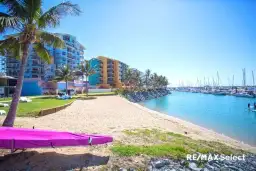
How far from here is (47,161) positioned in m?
5.84

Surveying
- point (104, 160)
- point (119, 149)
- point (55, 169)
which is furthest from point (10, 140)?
point (119, 149)

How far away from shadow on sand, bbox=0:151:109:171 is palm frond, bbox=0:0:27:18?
302 inches

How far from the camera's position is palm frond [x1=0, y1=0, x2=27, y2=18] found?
9828mm

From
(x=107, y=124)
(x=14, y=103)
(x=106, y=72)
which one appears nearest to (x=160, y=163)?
(x=107, y=124)

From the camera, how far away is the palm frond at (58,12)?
34.7 feet

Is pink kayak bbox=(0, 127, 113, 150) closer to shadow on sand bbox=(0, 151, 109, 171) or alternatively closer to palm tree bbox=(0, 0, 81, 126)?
shadow on sand bbox=(0, 151, 109, 171)

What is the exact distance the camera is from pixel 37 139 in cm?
545

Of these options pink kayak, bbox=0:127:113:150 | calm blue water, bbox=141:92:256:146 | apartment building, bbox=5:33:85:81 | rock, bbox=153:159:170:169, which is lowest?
calm blue water, bbox=141:92:256:146

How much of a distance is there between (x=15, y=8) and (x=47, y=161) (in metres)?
8.57

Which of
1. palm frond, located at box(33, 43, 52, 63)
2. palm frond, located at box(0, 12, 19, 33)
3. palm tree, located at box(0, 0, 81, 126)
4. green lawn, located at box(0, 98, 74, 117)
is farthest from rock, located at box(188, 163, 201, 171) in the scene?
green lawn, located at box(0, 98, 74, 117)

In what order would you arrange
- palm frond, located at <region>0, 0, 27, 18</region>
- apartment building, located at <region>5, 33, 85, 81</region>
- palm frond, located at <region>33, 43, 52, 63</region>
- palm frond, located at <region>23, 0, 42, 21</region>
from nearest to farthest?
palm frond, located at <region>0, 0, 27, 18</region>
palm frond, located at <region>23, 0, 42, 21</region>
palm frond, located at <region>33, 43, 52, 63</region>
apartment building, located at <region>5, 33, 85, 81</region>

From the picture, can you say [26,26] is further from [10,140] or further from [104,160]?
[104,160]

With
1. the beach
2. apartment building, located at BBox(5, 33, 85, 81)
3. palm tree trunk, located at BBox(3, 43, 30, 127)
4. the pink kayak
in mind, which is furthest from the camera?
apartment building, located at BBox(5, 33, 85, 81)

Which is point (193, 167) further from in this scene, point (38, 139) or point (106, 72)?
point (106, 72)
